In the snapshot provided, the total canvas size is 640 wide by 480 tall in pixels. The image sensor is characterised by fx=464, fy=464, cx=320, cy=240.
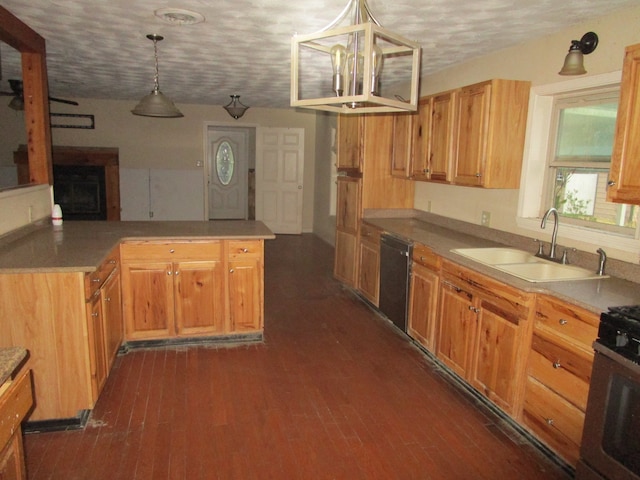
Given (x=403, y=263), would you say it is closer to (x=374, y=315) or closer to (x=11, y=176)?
(x=374, y=315)

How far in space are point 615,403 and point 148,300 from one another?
2.92 m

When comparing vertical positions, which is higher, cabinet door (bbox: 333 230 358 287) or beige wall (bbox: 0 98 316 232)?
beige wall (bbox: 0 98 316 232)

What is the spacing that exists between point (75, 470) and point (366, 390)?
167 centimetres

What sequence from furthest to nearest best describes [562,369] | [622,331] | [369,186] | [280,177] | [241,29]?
[280,177]
[369,186]
[241,29]
[562,369]
[622,331]

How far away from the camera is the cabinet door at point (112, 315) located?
9.30 ft

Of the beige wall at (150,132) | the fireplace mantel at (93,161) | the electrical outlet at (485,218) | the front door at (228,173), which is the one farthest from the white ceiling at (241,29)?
the front door at (228,173)

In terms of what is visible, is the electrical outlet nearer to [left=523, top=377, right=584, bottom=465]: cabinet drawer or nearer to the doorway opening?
[left=523, top=377, right=584, bottom=465]: cabinet drawer

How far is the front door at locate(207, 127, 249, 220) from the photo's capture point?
9805mm

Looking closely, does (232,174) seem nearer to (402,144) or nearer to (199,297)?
(402,144)

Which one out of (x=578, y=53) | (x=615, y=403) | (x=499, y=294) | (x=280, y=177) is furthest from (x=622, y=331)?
(x=280, y=177)

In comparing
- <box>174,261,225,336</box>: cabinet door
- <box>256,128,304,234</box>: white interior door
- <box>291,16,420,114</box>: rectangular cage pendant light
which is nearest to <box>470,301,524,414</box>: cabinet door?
<box>291,16,420,114</box>: rectangular cage pendant light

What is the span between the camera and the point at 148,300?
344 cm

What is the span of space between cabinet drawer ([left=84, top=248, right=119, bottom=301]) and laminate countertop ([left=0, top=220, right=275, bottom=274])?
0.09m

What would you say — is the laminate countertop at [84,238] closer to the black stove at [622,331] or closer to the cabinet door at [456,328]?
the cabinet door at [456,328]
